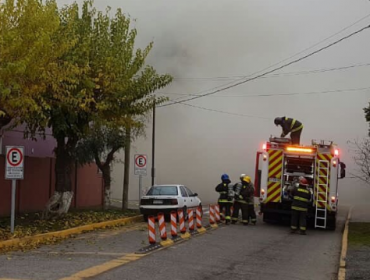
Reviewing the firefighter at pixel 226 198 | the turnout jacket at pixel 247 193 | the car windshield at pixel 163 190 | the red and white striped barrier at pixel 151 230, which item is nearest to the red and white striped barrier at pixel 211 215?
the firefighter at pixel 226 198

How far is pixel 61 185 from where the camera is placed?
593 inches

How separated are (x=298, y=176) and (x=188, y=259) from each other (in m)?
7.60

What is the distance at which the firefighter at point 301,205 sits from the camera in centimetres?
1384

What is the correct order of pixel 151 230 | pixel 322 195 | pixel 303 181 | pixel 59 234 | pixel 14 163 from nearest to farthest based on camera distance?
pixel 151 230 → pixel 14 163 → pixel 59 234 → pixel 303 181 → pixel 322 195

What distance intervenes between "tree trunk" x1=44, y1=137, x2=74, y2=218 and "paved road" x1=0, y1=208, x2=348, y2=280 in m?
2.54

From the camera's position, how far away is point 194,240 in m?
11.5

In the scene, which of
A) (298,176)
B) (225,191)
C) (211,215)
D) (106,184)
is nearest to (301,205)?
(298,176)

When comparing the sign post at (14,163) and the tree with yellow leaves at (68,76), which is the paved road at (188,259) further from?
the tree with yellow leaves at (68,76)

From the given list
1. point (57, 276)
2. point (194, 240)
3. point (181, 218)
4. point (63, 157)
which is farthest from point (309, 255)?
point (63, 157)

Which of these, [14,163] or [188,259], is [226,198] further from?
[188,259]

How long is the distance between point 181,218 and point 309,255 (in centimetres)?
348

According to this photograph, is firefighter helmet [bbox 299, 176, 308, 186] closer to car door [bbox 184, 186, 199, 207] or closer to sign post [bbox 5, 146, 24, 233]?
car door [bbox 184, 186, 199, 207]

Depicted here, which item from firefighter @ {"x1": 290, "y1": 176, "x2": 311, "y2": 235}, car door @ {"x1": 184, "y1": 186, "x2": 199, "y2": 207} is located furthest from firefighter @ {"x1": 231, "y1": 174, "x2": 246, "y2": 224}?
firefighter @ {"x1": 290, "y1": 176, "x2": 311, "y2": 235}

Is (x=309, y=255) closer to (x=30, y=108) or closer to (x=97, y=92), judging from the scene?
(x=30, y=108)
